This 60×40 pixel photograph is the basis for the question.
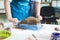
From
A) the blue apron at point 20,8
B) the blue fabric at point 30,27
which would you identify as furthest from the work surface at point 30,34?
the blue apron at point 20,8

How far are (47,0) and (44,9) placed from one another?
0.20m

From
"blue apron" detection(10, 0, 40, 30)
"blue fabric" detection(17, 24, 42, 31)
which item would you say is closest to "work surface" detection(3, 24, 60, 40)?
"blue fabric" detection(17, 24, 42, 31)

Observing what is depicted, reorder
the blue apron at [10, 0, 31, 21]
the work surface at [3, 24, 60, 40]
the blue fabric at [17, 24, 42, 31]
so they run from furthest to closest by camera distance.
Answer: the blue apron at [10, 0, 31, 21]
the blue fabric at [17, 24, 42, 31]
the work surface at [3, 24, 60, 40]

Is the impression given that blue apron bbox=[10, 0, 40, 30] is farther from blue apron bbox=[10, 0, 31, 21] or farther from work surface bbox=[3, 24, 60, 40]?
work surface bbox=[3, 24, 60, 40]

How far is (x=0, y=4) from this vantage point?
2.44 m

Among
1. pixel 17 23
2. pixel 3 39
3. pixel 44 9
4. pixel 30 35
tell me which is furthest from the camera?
pixel 44 9

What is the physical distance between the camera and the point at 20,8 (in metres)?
1.43

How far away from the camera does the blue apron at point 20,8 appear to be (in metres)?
1.41

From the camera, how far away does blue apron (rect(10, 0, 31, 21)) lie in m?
1.41

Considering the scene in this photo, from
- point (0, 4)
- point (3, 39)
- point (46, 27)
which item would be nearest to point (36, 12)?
point (46, 27)

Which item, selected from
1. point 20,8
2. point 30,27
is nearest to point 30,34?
point 30,27

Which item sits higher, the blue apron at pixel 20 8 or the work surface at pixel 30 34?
the blue apron at pixel 20 8

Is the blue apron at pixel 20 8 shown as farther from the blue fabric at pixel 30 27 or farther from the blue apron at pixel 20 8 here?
A: the blue fabric at pixel 30 27

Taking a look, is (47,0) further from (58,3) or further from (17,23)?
(17,23)
